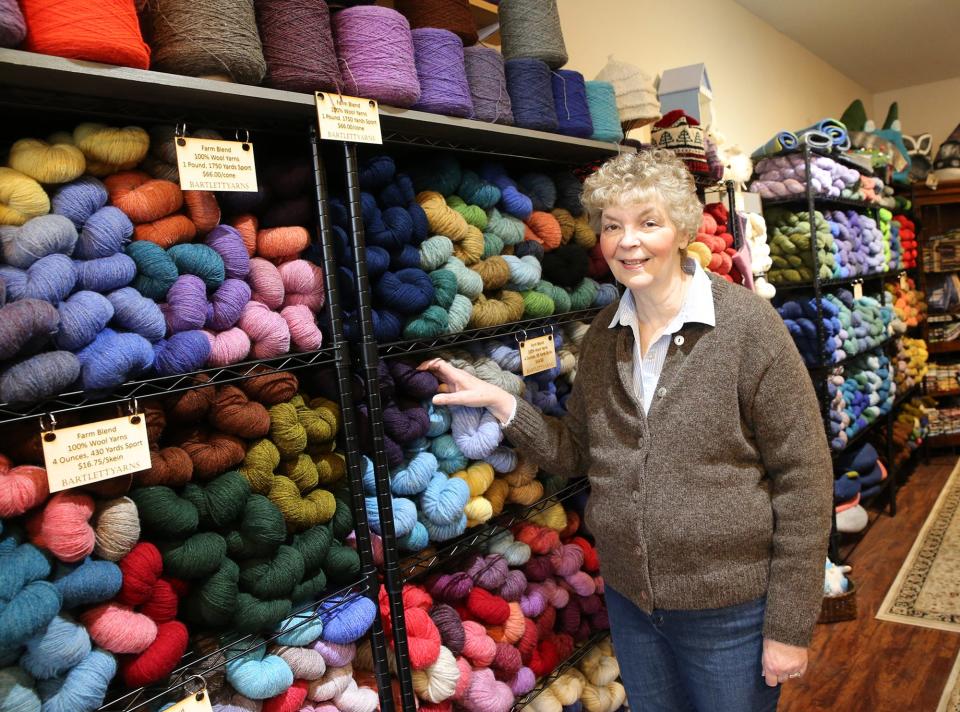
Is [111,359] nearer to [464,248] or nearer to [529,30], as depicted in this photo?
[464,248]

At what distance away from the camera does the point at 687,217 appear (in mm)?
1259

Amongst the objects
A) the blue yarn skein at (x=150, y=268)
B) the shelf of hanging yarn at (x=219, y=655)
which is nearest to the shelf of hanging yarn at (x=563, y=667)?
the shelf of hanging yarn at (x=219, y=655)

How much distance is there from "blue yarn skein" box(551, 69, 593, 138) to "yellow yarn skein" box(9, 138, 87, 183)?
0.99 meters

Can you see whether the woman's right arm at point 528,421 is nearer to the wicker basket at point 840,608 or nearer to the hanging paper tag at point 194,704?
the hanging paper tag at point 194,704

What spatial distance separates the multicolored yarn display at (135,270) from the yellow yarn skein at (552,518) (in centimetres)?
75

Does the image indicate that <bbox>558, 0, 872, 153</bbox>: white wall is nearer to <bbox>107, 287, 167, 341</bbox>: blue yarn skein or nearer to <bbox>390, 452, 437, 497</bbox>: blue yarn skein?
<bbox>390, 452, 437, 497</bbox>: blue yarn skein

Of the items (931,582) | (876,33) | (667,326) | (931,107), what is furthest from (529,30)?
(931,107)

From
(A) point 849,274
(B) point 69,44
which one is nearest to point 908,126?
(A) point 849,274

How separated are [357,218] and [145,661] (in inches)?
27.9

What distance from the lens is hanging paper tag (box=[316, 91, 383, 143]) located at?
1.13 m

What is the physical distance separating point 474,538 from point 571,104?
957mm

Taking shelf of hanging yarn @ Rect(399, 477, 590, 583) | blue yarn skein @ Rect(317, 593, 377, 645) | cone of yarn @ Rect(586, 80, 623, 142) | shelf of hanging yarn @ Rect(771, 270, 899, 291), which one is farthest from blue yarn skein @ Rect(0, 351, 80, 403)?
shelf of hanging yarn @ Rect(771, 270, 899, 291)

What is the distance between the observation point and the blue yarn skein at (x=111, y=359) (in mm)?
908

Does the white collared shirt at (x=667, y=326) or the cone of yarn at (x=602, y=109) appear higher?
the cone of yarn at (x=602, y=109)
